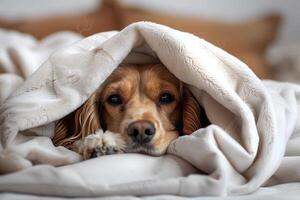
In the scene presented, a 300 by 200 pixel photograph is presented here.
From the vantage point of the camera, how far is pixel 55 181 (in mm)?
1102

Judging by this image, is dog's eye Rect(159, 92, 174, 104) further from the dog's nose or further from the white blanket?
the dog's nose

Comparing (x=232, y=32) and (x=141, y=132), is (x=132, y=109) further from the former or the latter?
(x=232, y=32)

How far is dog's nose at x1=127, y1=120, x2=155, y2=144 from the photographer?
134cm

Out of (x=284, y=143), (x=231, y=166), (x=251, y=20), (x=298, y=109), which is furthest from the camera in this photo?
(x=251, y=20)

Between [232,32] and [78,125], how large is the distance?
1895 millimetres

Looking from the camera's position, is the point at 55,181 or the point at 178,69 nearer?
the point at 55,181

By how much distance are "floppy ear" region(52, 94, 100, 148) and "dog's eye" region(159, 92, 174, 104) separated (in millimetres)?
200

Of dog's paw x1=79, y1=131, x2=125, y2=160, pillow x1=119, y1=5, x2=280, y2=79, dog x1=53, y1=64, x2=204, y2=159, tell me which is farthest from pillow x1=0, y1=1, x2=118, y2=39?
dog's paw x1=79, y1=131, x2=125, y2=160

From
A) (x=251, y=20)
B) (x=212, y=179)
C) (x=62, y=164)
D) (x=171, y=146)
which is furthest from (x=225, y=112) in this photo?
(x=251, y=20)

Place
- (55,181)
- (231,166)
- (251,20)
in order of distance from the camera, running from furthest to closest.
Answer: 1. (251,20)
2. (231,166)
3. (55,181)

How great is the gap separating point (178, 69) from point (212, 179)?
384 millimetres

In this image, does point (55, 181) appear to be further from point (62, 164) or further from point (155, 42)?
point (155, 42)

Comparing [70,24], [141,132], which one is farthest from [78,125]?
[70,24]

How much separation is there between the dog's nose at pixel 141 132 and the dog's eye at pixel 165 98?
0.72 feet
